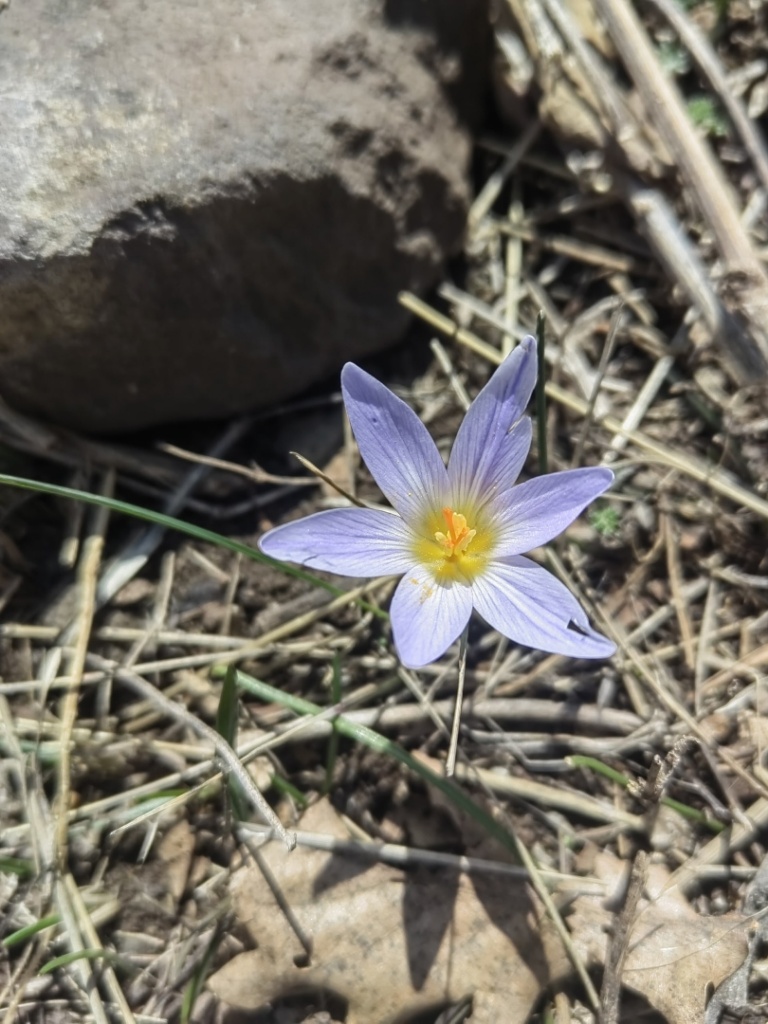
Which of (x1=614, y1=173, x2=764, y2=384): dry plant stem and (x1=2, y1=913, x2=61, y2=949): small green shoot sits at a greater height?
(x1=614, y1=173, x2=764, y2=384): dry plant stem

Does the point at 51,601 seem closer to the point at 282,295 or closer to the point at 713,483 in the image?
the point at 282,295

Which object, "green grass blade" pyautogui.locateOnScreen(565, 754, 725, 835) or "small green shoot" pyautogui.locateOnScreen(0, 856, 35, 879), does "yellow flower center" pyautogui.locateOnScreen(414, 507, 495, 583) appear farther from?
"small green shoot" pyautogui.locateOnScreen(0, 856, 35, 879)

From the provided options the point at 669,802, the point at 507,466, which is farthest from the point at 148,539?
the point at 669,802

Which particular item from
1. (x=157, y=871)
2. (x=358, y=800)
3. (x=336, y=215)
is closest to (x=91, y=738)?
(x=157, y=871)

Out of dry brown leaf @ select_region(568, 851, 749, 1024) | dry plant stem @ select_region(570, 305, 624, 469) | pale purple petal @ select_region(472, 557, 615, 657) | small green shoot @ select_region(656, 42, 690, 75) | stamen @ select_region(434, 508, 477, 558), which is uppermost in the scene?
small green shoot @ select_region(656, 42, 690, 75)

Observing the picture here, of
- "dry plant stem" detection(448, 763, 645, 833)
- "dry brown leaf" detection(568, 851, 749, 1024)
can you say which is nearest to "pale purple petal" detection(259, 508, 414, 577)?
"dry plant stem" detection(448, 763, 645, 833)

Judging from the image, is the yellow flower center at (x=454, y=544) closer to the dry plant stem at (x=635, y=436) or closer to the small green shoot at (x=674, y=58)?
the dry plant stem at (x=635, y=436)

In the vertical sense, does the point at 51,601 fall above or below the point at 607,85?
below
